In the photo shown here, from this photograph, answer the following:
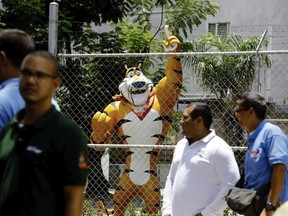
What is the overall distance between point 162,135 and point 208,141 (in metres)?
2.83

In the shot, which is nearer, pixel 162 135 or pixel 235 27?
pixel 162 135

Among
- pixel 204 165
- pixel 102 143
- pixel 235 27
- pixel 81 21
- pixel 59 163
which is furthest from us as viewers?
pixel 235 27

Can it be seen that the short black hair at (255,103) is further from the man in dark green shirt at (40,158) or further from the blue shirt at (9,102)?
the man in dark green shirt at (40,158)

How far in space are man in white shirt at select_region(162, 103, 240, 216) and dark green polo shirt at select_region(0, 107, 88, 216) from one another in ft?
6.41

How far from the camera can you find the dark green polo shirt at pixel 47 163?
253cm

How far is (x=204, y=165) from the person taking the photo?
4.43 metres

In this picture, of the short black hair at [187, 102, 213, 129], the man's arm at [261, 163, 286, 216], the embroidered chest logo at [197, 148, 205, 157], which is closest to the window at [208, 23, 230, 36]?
the short black hair at [187, 102, 213, 129]

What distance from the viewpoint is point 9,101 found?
283 cm

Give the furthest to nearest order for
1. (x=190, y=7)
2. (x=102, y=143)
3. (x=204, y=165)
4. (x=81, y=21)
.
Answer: (x=190, y=7) → (x=81, y=21) → (x=102, y=143) → (x=204, y=165)

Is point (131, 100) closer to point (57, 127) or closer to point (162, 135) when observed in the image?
point (162, 135)

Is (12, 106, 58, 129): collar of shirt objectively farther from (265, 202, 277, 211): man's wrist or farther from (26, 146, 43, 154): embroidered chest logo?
(265, 202, 277, 211): man's wrist

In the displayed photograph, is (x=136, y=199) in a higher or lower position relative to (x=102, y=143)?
lower

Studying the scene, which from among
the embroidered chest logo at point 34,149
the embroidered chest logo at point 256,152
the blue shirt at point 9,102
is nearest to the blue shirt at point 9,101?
the blue shirt at point 9,102

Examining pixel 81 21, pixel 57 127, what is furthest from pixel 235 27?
pixel 57 127
